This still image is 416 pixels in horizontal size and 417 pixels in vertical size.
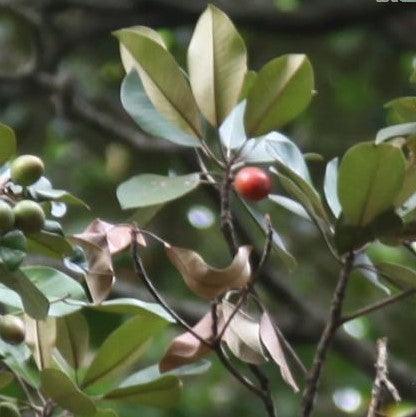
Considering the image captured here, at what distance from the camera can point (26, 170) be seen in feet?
3.26

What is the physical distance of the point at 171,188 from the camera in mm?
1068

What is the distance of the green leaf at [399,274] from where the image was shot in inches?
42.3

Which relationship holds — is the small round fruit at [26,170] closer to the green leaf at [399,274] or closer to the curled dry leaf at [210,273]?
the curled dry leaf at [210,273]

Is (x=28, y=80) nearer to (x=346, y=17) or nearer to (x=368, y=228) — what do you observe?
(x=346, y=17)

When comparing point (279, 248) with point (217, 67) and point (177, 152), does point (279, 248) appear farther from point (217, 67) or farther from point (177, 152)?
point (177, 152)

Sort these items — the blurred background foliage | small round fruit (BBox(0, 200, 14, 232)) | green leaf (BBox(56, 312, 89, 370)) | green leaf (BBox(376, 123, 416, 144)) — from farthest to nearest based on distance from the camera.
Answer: the blurred background foliage, green leaf (BBox(56, 312, 89, 370)), green leaf (BBox(376, 123, 416, 144)), small round fruit (BBox(0, 200, 14, 232))

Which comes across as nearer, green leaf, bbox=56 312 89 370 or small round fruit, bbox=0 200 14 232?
small round fruit, bbox=0 200 14 232

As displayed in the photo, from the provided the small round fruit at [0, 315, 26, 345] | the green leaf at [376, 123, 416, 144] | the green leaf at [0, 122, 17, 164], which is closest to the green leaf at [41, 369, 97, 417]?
the small round fruit at [0, 315, 26, 345]

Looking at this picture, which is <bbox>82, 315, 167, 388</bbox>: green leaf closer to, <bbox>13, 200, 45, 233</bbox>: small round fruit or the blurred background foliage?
<bbox>13, 200, 45, 233</bbox>: small round fruit

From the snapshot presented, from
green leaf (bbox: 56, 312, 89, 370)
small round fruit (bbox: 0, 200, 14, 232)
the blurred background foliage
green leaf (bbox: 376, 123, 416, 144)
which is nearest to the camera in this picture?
small round fruit (bbox: 0, 200, 14, 232)

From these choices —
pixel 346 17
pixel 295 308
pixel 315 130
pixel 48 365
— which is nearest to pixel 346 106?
pixel 315 130

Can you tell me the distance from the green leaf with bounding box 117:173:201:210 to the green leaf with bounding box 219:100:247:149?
0.07m

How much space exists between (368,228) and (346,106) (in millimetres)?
2282

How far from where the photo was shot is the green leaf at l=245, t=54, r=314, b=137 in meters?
1.09
